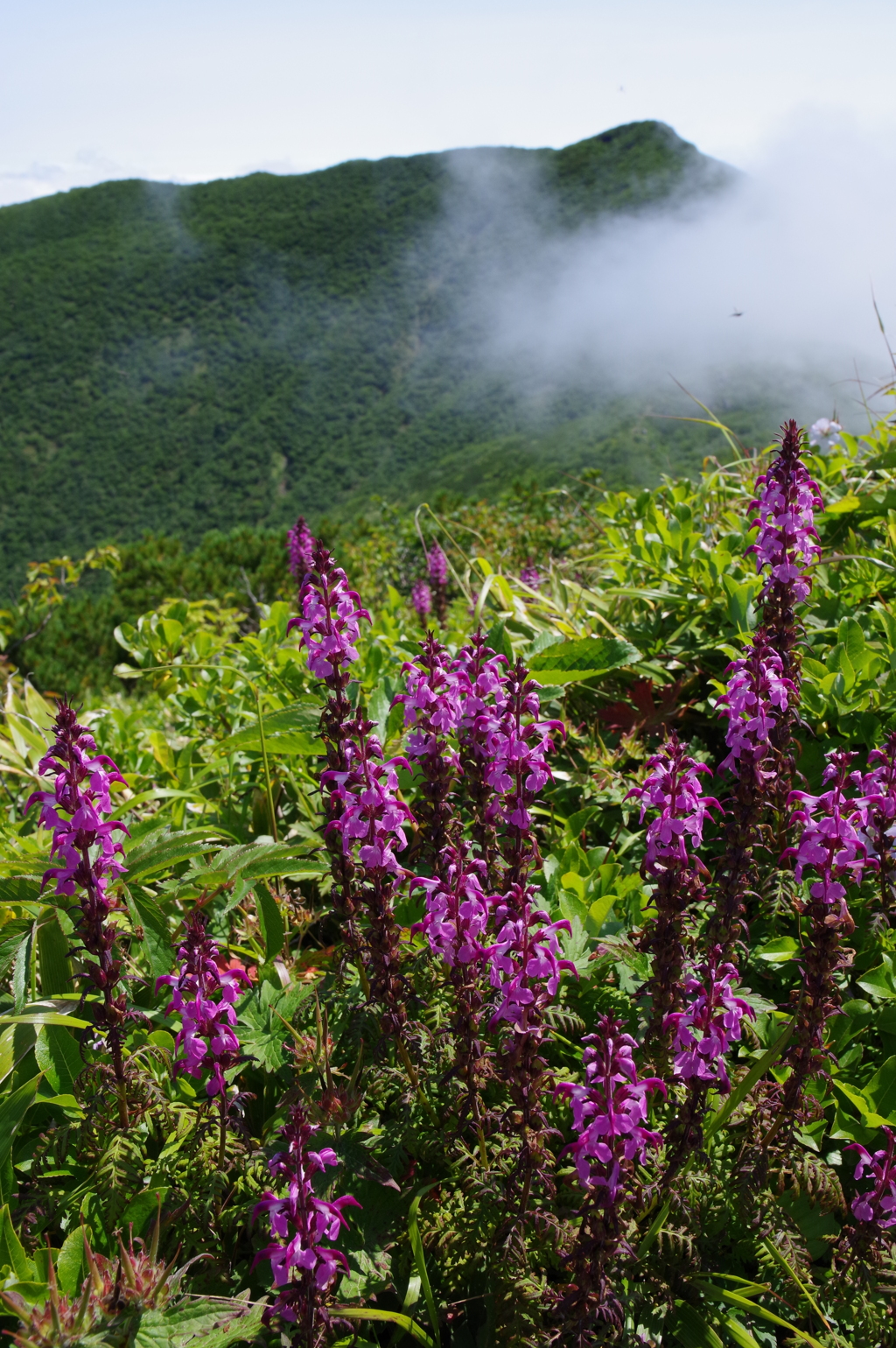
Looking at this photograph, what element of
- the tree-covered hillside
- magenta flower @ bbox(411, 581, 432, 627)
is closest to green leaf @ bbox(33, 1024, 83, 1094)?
magenta flower @ bbox(411, 581, 432, 627)

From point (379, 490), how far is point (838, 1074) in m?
92.2

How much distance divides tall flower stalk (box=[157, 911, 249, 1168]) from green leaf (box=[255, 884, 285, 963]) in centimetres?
71

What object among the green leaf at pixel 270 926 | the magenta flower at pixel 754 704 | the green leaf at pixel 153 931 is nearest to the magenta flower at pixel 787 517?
the magenta flower at pixel 754 704

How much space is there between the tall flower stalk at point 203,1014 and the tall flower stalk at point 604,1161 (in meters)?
0.77

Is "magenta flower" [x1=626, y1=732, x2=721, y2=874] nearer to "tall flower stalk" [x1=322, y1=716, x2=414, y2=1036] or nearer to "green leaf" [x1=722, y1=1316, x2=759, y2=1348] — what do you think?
"tall flower stalk" [x1=322, y1=716, x2=414, y2=1036]

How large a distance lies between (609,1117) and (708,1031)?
0.37m

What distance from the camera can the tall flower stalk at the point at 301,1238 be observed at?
1.59 metres

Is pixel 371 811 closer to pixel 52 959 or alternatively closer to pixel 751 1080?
pixel 751 1080

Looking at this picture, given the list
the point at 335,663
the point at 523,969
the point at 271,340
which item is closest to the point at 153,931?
the point at 335,663

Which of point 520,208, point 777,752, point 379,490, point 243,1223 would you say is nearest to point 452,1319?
point 243,1223

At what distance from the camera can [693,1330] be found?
1938mm

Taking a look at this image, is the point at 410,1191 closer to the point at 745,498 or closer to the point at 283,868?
the point at 283,868

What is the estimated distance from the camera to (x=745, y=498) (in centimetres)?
514

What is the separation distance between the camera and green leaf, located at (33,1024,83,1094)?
2.31m
